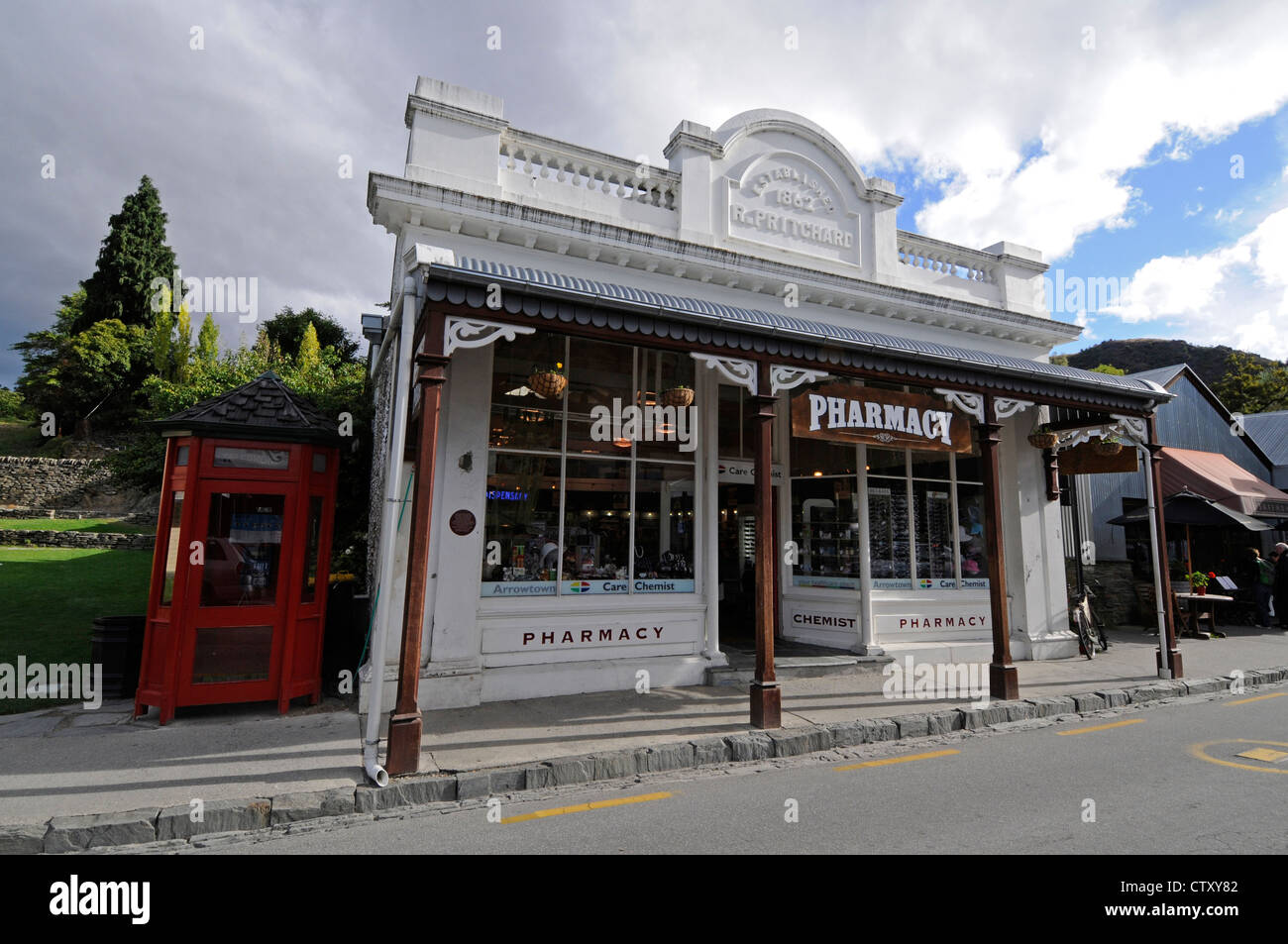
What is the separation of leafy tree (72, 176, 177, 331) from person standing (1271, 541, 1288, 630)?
5327 centimetres

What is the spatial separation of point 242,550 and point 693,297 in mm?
6392

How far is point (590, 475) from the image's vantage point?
840 cm

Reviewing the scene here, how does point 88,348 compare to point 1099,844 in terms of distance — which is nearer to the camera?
point 1099,844

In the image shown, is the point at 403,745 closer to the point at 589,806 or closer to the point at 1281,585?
the point at 589,806

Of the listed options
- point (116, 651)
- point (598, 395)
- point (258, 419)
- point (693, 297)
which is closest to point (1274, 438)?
point (693, 297)

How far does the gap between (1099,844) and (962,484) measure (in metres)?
7.86

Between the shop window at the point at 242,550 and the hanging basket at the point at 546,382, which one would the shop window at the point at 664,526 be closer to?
the hanging basket at the point at 546,382

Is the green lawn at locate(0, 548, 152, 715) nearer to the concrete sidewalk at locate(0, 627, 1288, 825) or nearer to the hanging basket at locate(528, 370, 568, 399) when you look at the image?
the concrete sidewalk at locate(0, 627, 1288, 825)

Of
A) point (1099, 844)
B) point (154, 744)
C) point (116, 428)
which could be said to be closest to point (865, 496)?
point (1099, 844)

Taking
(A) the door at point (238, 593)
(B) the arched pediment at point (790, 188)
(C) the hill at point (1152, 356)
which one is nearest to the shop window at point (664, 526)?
(B) the arched pediment at point (790, 188)

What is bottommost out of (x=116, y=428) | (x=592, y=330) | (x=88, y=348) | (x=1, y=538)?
(x=1, y=538)

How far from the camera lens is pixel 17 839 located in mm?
3906

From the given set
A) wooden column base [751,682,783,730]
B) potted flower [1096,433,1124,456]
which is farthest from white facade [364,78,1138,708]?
wooden column base [751,682,783,730]
